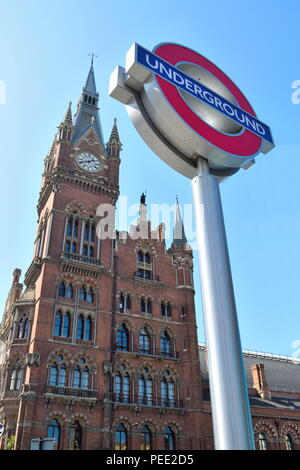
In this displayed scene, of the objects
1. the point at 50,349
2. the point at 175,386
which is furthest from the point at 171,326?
the point at 50,349

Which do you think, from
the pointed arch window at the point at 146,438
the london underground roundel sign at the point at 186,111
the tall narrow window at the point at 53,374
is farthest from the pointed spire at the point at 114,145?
the london underground roundel sign at the point at 186,111

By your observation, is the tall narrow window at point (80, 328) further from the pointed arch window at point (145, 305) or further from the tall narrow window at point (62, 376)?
the pointed arch window at point (145, 305)

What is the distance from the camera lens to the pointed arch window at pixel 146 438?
3925cm

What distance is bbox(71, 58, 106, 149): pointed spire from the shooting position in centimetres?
5408

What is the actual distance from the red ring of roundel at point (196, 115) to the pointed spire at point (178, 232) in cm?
3703

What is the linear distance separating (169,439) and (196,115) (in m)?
35.3

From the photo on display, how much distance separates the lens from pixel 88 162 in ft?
167

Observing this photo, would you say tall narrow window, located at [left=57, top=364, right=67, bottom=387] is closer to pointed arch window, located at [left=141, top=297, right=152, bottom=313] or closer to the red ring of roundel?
pointed arch window, located at [left=141, top=297, right=152, bottom=313]

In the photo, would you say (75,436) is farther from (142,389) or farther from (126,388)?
(142,389)

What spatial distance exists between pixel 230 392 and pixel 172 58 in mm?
10564

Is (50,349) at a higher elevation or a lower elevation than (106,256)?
lower

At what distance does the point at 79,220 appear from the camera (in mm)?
47125
